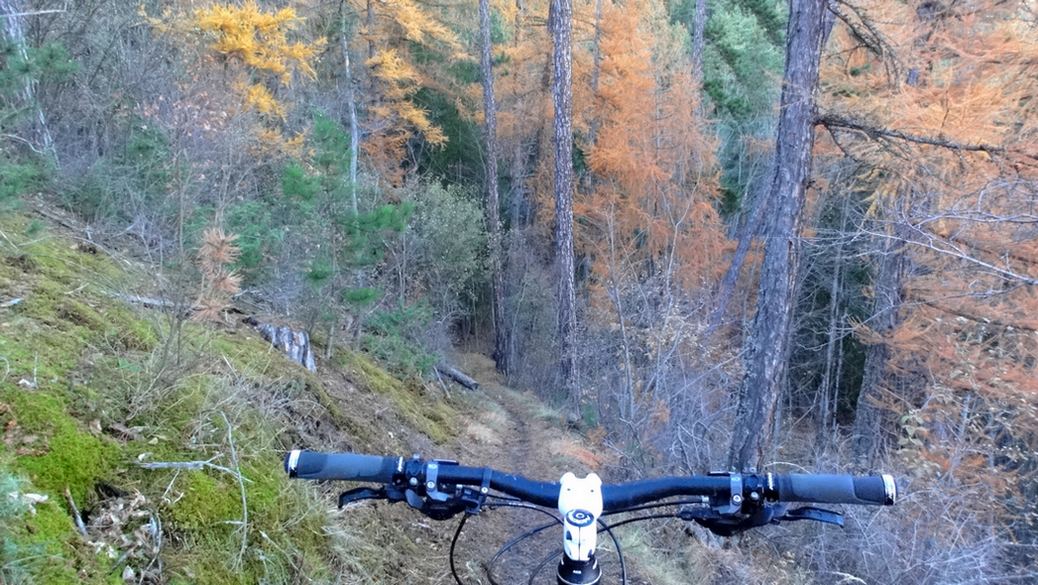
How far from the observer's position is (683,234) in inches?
774

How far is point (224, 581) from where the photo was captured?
2.65 meters

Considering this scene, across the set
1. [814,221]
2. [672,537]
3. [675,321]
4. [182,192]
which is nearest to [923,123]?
[675,321]

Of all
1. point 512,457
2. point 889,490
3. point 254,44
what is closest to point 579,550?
point 889,490

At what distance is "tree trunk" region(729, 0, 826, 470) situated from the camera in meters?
6.70

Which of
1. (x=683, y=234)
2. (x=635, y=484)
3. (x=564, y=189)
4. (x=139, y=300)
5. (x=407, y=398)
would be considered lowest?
(x=683, y=234)

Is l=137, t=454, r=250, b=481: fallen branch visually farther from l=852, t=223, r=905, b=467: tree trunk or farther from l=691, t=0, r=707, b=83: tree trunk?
l=691, t=0, r=707, b=83: tree trunk

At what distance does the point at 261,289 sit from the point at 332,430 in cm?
317

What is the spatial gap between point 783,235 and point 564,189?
754 cm

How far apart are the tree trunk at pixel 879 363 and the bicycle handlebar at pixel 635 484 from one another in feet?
33.4

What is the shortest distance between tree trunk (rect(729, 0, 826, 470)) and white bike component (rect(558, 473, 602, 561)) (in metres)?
5.94

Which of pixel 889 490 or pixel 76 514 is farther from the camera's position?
pixel 76 514

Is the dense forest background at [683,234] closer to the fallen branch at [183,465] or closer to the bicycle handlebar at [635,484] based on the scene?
the fallen branch at [183,465]

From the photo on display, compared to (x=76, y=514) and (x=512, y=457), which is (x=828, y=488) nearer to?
(x=76, y=514)

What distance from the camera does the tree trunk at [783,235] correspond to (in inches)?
264
